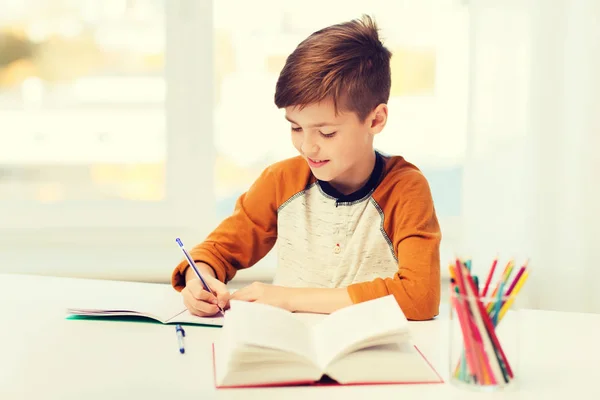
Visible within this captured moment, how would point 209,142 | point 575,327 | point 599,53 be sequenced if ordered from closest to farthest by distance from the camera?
point 575,327 < point 599,53 < point 209,142

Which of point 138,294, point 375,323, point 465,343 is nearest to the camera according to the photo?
point 465,343

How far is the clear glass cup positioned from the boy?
1.29ft

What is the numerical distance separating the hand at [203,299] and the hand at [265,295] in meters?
0.03

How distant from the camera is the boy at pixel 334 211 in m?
1.38

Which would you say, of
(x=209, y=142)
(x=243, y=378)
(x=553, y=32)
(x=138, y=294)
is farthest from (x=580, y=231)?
(x=243, y=378)

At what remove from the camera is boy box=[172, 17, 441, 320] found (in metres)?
1.38

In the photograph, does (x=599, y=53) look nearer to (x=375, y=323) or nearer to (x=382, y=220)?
(x=382, y=220)

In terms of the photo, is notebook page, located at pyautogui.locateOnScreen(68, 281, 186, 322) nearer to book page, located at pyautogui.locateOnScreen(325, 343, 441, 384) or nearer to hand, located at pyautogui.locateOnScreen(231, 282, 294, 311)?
hand, located at pyautogui.locateOnScreen(231, 282, 294, 311)

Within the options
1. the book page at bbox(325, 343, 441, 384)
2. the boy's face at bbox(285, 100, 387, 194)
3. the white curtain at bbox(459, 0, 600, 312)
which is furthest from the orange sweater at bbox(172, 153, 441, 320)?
the white curtain at bbox(459, 0, 600, 312)

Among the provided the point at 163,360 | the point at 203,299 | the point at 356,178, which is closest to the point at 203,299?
the point at 203,299

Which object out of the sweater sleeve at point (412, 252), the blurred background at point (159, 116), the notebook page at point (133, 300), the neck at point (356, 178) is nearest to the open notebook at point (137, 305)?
the notebook page at point (133, 300)

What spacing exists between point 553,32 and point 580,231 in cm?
57

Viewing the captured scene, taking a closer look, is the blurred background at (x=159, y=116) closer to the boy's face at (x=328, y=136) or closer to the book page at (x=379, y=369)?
the boy's face at (x=328, y=136)

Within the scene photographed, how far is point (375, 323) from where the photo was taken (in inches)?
41.7
